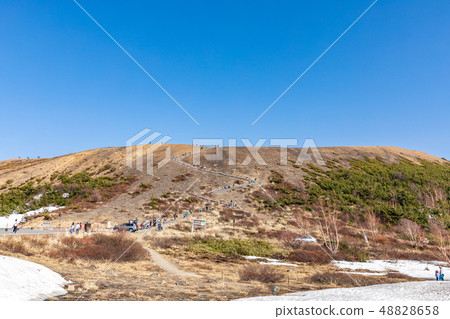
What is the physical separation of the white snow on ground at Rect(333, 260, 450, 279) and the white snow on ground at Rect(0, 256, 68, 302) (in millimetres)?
21299

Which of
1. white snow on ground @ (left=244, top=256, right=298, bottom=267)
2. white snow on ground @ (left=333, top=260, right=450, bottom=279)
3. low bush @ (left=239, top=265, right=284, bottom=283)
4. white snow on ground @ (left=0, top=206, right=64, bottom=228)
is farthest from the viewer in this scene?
white snow on ground @ (left=0, top=206, right=64, bottom=228)

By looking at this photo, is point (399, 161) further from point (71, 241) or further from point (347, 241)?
point (71, 241)

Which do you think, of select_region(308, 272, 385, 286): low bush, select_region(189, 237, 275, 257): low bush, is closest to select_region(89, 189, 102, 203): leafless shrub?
select_region(189, 237, 275, 257): low bush

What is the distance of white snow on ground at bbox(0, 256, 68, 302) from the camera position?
1005 cm

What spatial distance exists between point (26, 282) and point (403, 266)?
27466 millimetres

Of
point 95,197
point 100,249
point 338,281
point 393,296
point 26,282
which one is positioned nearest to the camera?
point 393,296

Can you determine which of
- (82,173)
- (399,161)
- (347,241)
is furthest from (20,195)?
(399,161)

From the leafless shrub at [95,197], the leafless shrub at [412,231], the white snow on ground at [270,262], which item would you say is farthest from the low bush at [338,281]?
the leafless shrub at [95,197]

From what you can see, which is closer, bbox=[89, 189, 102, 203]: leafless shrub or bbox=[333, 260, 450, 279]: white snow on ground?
bbox=[333, 260, 450, 279]: white snow on ground

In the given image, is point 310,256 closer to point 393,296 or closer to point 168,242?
point 168,242

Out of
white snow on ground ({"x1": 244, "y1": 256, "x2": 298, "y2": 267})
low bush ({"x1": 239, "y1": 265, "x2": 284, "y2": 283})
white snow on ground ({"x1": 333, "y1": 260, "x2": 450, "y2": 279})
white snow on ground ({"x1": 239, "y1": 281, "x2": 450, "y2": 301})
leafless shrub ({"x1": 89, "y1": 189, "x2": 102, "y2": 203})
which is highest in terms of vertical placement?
leafless shrub ({"x1": 89, "y1": 189, "x2": 102, "y2": 203})

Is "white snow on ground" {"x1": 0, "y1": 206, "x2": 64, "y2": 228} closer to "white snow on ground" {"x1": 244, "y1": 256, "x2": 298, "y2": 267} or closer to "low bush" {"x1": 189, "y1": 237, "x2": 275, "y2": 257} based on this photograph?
"low bush" {"x1": 189, "y1": 237, "x2": 275, "y2": 257}

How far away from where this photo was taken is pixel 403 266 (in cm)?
2647

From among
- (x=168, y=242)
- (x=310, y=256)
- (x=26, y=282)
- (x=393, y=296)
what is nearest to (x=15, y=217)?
(x=168, y=242)
